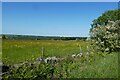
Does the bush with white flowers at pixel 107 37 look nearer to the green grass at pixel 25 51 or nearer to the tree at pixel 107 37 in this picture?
the tree at pixel 107 37

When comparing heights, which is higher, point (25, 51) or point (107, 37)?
point (107, 37)

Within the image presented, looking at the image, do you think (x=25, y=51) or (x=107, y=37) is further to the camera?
(x=107, y=37)

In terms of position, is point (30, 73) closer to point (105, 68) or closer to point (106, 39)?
point (105, 68)

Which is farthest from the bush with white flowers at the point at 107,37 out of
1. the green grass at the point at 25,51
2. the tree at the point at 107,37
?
the green grass at the point at 25,51

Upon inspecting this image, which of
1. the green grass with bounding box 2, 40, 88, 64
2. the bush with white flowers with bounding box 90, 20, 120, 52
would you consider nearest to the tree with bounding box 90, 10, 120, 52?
the bush with white flowers with bounding box 90, 20, 120, 52

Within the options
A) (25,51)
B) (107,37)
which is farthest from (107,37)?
(25,51)

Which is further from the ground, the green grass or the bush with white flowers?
the bush with white flowers

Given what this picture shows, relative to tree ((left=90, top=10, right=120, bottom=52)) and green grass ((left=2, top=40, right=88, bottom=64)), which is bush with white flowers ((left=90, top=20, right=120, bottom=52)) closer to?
tree ((left=90, top=10, right=120, bottom=52))

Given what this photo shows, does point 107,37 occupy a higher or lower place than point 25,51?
higher

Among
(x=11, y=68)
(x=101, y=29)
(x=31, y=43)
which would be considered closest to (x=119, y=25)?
(x=101, y=29)

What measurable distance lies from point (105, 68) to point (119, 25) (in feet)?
28.1

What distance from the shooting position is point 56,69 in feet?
38.8

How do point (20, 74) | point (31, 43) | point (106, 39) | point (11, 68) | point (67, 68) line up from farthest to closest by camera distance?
point (31, 43), point (106, 39), point (67, 68), point (11, 68), point (20, 74)

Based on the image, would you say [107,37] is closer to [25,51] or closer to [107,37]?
[107,37]
